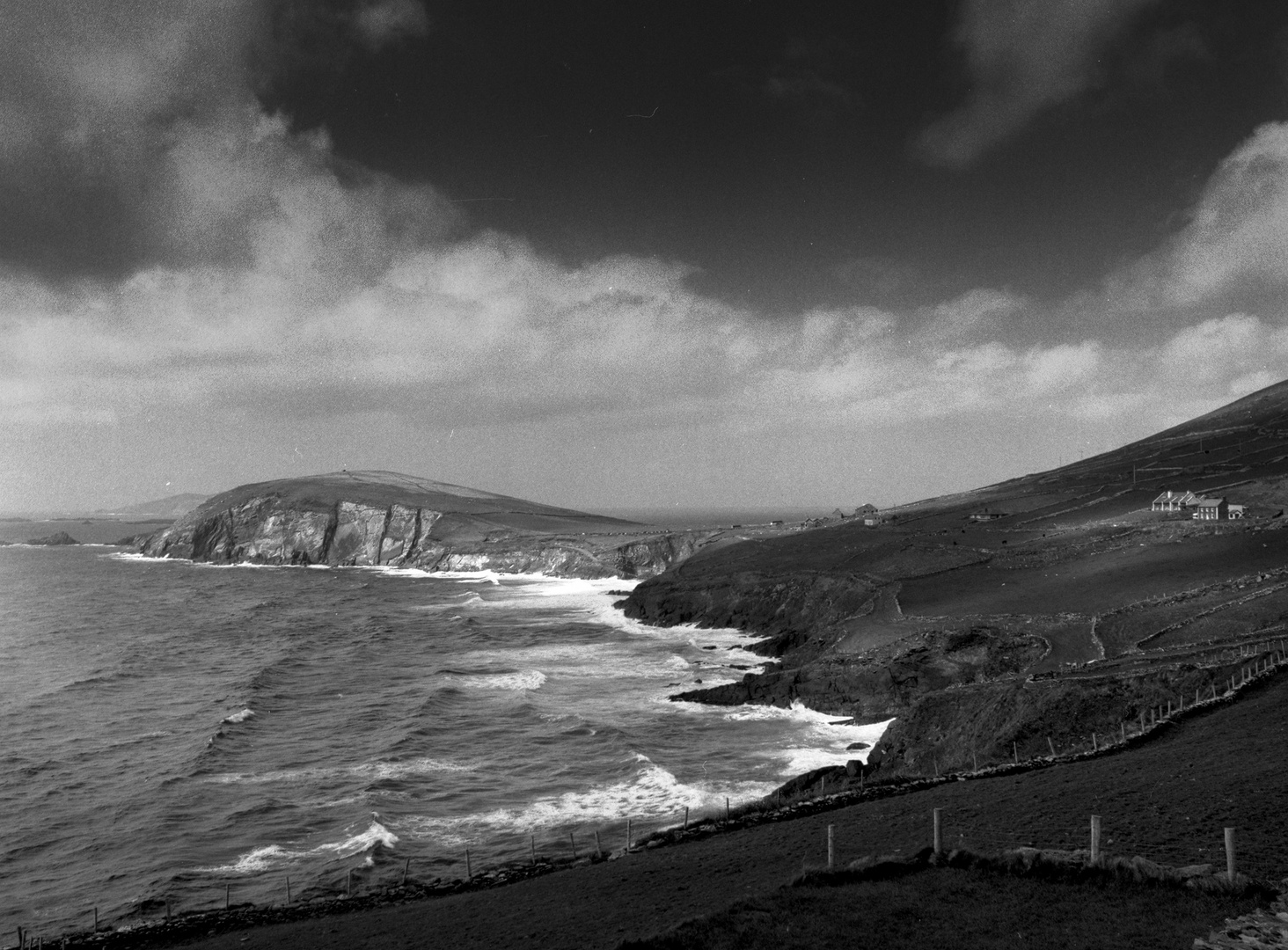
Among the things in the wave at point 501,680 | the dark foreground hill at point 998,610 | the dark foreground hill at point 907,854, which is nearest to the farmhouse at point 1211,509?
the dark foreground hill at point 998,610

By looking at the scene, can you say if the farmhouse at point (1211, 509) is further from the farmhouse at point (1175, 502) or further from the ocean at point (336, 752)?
the ocean at point (336, 752)

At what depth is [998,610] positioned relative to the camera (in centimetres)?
8119

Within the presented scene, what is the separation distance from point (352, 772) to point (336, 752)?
4824mm

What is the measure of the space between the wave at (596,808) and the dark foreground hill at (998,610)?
463 inches

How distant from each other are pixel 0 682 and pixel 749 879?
83203mm

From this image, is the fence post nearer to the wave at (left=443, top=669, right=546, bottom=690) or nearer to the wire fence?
the wire fence

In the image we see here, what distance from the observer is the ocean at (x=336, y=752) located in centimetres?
3778

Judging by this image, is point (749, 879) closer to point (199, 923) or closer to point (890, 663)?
point (199, 923)

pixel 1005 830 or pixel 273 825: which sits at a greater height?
pixel 1005 830

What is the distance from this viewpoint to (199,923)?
2872 cm

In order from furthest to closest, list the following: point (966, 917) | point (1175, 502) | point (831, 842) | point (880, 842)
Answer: point (1175, 502)
point (880, 842)
point (831, 842)
point (966, 917)

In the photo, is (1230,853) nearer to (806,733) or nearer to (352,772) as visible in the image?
(806,733)

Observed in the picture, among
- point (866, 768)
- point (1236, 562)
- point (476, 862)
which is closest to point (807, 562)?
point (1236, 562)

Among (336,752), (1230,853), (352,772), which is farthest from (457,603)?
(1230,853)
